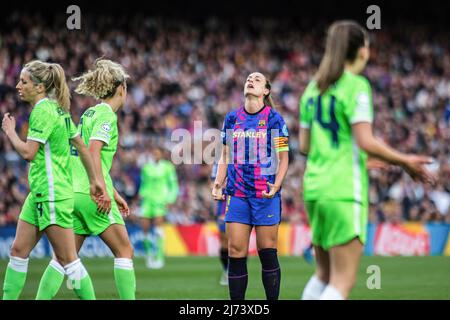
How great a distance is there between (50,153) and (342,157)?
2.86m

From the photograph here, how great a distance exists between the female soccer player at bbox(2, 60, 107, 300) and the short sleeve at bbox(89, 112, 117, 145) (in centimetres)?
23

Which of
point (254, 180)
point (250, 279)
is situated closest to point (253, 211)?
point (254, 180)

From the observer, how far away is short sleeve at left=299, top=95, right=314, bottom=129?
6.18m

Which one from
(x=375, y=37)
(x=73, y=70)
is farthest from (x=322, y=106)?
(x=375, y=37)

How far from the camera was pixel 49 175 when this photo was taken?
760 cm

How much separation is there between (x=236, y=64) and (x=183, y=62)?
2019mm

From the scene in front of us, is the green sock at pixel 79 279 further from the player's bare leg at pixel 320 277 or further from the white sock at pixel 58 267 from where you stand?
the player's bare leg at pixel 320 277

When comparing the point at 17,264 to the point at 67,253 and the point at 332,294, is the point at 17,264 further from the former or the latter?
the point at 332,294

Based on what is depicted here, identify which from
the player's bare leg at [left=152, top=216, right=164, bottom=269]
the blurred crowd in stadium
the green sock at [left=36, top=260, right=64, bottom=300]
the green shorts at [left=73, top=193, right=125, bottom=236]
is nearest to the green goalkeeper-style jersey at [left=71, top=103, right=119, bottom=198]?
the green shorts at [left=73, top=193, right=125, bottom=236]

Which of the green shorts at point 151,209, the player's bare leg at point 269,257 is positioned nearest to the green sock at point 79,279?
the player's bare leg at point 269,257

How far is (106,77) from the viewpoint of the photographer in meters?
8.24

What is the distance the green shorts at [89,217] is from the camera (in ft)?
26.1

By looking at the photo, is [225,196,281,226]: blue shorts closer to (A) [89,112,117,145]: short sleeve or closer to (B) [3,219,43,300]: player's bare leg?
(A) [89,112,117,145]: short sleeve
